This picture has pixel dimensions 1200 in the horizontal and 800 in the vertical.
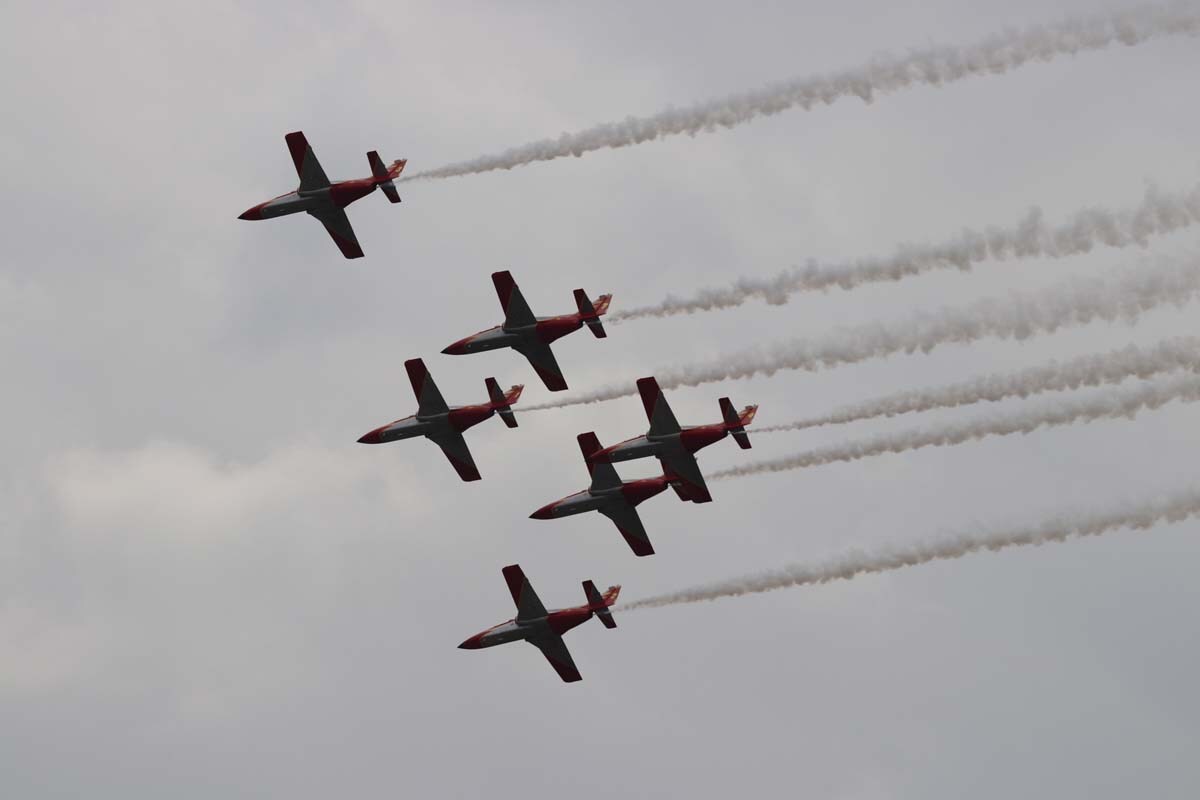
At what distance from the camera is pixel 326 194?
246 feet

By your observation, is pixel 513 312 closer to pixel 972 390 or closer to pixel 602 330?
pixel 602 330

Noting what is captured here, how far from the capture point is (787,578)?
228 ft

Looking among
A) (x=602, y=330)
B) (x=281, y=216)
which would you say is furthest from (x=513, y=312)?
(x=281, y=216)

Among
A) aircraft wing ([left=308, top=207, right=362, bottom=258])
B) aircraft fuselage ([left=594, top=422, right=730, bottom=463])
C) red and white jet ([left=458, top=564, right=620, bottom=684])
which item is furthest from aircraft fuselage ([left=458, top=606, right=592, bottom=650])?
aircraft wing ([left=308, top=207, right=362, bottom=258])

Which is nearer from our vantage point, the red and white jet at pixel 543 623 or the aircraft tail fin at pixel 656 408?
the aircraft tail fin at pixel 656 408

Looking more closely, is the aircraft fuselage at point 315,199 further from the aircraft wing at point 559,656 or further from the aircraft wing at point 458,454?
the aircraft wing at point 559,656

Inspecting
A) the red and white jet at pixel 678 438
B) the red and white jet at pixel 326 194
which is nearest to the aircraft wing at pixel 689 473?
the red and white jet at pixel 678 438

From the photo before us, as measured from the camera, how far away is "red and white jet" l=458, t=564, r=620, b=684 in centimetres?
7600

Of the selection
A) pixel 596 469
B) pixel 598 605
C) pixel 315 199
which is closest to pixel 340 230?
pixel 315 199

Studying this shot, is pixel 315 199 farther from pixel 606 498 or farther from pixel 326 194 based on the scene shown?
pixel 606 498

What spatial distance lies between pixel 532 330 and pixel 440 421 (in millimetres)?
5337

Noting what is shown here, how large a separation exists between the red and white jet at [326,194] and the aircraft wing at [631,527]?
40.7 ft

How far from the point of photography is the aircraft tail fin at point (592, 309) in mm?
72438

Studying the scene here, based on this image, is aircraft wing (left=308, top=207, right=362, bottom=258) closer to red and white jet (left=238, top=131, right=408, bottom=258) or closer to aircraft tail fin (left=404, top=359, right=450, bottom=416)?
red and white jet (left=238, top=131, right=408, bottom=258)
